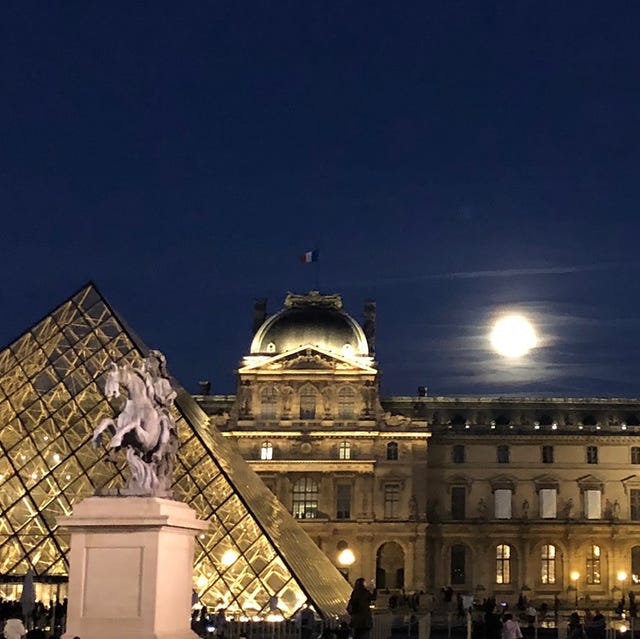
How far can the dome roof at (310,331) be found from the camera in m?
59.5

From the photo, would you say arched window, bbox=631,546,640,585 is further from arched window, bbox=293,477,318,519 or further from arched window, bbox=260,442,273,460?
arched window, bbox=260,442,273,460

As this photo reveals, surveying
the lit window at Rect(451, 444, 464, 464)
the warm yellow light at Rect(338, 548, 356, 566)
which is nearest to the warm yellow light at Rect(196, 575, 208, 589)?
the warm yellow light at Rect(338, 548, 356, 566)

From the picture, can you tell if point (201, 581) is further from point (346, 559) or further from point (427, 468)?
point (427, 468)

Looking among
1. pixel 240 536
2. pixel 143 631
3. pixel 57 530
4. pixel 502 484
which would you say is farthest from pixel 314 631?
pixel 502 484

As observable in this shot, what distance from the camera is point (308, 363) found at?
57750 millimetres

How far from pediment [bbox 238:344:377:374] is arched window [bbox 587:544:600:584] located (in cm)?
1367

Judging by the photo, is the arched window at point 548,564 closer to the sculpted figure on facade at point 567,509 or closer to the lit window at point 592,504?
the sculpted figure on facade at point 567,509

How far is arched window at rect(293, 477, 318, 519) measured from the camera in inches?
2270

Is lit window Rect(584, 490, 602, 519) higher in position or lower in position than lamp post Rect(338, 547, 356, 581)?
higher

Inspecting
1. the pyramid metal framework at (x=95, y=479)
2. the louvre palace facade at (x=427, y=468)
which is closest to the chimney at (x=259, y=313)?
the louvre palace facade at (x=427, y=468)

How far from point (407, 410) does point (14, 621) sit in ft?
170

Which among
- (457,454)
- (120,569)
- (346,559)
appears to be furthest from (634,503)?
(120,569)

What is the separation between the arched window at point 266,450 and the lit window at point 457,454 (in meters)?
9.16

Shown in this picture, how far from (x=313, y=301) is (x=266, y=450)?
7673 mm
